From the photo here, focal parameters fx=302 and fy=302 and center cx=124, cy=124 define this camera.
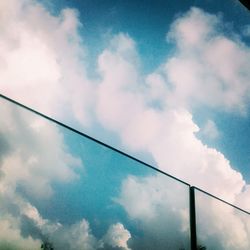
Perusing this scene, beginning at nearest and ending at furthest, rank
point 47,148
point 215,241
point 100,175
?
point 47,148, point 100,175, point 215,241

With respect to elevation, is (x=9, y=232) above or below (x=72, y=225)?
below

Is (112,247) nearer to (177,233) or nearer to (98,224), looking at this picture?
(98,224)

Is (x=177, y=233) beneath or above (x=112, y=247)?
above

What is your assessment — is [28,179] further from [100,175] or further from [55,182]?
[100,175]

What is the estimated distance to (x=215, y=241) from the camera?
2.49m

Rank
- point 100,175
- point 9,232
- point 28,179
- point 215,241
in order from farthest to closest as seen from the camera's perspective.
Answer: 1. point 215,241
2. point 100,175
3. point 28,179
4. point 9,232

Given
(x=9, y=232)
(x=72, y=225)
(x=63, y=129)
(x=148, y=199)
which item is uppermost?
(x=63, y=129)


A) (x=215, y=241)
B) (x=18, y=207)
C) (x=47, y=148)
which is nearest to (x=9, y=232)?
(x=18, y=207)

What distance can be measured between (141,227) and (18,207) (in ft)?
2.97

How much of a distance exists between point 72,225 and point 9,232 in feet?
1.24

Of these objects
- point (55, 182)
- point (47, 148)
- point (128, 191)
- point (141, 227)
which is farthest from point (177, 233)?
point (47, 148)

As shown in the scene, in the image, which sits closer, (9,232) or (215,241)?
(9,232)

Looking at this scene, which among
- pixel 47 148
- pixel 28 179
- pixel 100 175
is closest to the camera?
pixel 28 179

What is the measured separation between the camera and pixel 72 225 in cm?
181
